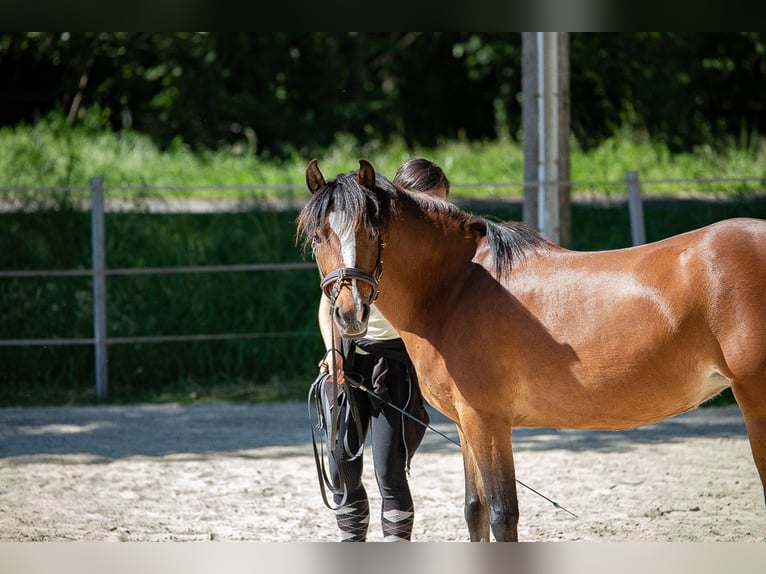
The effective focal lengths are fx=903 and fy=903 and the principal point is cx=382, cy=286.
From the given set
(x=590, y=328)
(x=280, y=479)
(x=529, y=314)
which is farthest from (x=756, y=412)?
(x=280, y=479)

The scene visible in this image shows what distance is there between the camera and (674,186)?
1130cm

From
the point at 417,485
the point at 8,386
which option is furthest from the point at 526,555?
the point at 8,386

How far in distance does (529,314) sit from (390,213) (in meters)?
0.59

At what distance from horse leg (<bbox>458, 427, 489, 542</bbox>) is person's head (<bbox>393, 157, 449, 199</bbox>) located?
0.98 meters

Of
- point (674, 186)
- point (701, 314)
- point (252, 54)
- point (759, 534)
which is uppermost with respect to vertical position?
point (252, 54)

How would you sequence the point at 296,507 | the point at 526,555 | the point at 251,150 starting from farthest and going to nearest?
1. the point at 251,150
2. the point at 296,507
3. the point at 526,555

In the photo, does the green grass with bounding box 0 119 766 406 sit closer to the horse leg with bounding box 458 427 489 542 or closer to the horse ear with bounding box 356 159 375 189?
the horse leg with bounding box 458 427 489 542

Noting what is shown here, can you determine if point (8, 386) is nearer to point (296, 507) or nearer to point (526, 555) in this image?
point (296, 507)

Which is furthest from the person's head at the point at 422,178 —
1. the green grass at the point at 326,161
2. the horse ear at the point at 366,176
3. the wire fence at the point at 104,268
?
the green grass at the point at 326,161

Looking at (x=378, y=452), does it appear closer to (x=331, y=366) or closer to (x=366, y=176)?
(x=331, y=366)

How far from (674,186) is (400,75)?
798 centimetres

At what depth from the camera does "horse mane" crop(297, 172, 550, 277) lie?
2.98 meters

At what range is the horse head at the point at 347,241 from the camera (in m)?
2.89
